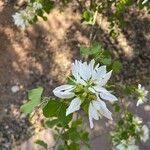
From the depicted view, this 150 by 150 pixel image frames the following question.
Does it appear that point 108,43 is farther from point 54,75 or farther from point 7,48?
point 7,48

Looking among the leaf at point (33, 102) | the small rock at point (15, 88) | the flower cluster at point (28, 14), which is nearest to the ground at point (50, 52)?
the small rock at point (15, 88)

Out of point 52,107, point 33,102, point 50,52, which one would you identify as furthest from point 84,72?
point 50,52

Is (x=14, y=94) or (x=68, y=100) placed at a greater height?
(x=68, y=100)

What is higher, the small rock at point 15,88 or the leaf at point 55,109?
the leaf at point 55,109

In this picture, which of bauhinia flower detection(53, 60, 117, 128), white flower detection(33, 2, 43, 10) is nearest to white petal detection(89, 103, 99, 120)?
bauhinia flower detection(53, 60, 117, 128)

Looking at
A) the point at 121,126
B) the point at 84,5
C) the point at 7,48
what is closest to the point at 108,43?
the point at 84,5

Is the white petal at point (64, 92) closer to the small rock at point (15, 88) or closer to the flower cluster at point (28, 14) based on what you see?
the flower cluster at point (28, 14)

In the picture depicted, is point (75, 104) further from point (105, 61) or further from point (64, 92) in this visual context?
point (105, 61)
